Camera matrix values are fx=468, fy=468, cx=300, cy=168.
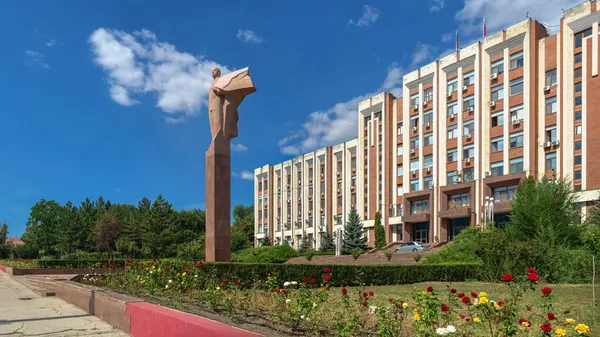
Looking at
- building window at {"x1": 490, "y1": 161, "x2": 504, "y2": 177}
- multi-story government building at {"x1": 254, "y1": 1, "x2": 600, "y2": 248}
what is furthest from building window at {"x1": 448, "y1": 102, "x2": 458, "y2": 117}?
building window at {"x1": 490, "y1": 161, "x2": 504, "y2": 177}

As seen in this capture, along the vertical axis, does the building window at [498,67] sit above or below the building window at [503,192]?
above

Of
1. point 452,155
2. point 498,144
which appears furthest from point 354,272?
point 452,155

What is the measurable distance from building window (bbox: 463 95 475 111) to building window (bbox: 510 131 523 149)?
4809 mm

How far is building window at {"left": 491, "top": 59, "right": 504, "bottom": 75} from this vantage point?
37.9m

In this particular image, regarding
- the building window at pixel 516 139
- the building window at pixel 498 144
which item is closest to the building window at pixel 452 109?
the building window at pixel 498 144

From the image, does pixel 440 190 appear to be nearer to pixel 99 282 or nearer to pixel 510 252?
pixel 510 252

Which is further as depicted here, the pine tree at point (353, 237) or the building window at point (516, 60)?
the pine tree at point (353, 237)

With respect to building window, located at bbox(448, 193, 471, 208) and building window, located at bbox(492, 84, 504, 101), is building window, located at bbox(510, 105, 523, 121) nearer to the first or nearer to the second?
building window, located at bbox(492, 84, 504, 101)

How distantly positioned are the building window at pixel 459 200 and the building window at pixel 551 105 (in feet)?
30.4

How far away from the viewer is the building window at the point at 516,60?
36406 millimetres

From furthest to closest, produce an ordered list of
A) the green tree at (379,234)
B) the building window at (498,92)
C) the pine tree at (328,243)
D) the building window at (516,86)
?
1. the pine tree at (328,243)
2. the green tree at (379,234)
3. the building window at (498,92)
4. the building window at (516,86)

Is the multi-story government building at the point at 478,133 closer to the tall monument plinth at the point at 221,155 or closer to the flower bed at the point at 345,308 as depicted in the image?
the tall monument plinth at the point at 221,155

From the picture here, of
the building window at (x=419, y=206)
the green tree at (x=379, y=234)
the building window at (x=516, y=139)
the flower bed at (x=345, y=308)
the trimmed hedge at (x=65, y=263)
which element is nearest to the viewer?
the flower bed at (x=345, y=308)

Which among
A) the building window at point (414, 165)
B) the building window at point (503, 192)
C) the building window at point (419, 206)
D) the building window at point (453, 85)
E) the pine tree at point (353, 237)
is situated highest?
the building window at point (453, 85)
